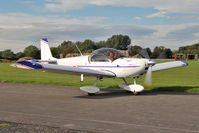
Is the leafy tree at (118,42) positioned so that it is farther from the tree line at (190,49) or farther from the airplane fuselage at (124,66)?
the airplane fuselage at (124,66)

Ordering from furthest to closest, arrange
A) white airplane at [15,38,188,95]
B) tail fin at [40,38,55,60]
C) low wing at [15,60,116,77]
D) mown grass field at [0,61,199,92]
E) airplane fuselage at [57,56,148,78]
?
tail fin at [40,38,55,60] → mown grass field at [0,61,199,92] → airplane fuselage at [57,56,148,78] → white airplane at [15,38,188,95] → low wing at [15,60,116,77]

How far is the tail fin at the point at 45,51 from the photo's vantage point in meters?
16.8

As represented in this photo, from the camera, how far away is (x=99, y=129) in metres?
5.70

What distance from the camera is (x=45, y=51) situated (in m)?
16.9

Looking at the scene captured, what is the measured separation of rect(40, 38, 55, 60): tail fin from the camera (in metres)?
16.8

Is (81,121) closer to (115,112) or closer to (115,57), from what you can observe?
(115,112)

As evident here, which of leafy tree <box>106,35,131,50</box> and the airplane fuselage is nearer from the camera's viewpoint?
the airplane fuselage

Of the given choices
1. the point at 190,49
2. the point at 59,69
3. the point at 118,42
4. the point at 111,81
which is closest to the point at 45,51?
the point at 111,81

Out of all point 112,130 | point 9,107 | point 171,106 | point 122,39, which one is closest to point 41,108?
point 9,107

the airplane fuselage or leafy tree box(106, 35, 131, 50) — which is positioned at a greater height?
leafy tree box(106, 35, 131, 50)

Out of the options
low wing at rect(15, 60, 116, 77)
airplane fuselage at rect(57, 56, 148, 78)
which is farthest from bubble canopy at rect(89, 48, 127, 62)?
low wing at rect(15, 60, 116, 77)

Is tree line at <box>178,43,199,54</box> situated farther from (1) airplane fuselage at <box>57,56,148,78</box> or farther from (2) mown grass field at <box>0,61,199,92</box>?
(1) airplane fuselage at <box>57,56,148,78</box>

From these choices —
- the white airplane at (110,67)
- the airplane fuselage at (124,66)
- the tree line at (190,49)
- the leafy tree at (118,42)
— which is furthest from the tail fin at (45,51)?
the tree line at (190,49)

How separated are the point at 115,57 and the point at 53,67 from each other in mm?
2985
